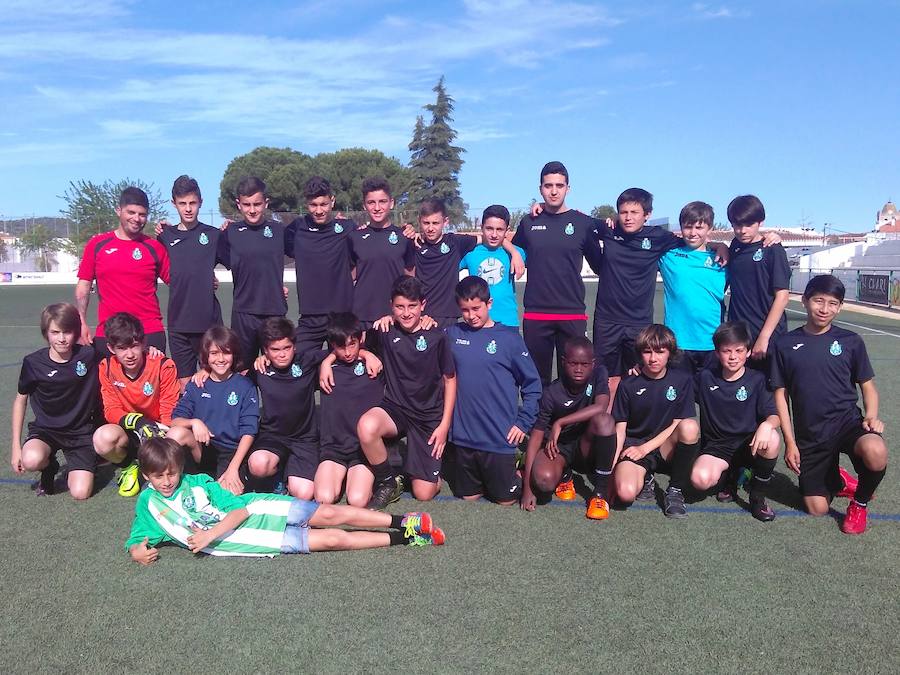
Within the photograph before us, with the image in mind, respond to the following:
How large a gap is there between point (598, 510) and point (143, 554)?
7.57ft

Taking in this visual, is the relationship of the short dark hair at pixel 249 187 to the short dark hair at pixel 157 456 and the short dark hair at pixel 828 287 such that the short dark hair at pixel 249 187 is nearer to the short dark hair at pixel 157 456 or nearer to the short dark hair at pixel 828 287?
the short dark hair at pixel 157 456

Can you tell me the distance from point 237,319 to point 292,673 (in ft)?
10.5

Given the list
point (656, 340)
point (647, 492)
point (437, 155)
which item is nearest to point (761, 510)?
point (647, 492)

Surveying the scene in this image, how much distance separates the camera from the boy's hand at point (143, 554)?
327cm

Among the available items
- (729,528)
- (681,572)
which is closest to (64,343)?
(681,572)

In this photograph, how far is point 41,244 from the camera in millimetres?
43875

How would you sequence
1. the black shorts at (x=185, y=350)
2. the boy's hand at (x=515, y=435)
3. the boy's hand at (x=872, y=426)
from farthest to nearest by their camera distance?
the black shorts at (x=185, y=350) → the boy's hand at (x=515, y=435) → the boy's hand at (x=872, y=426)

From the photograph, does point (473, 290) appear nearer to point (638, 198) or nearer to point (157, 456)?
point (638, 198)

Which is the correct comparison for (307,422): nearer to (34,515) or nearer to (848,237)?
(34,515)

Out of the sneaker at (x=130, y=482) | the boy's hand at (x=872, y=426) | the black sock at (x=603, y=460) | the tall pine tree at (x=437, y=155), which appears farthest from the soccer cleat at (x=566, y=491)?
the tall pine tree at (x=437, y=155)

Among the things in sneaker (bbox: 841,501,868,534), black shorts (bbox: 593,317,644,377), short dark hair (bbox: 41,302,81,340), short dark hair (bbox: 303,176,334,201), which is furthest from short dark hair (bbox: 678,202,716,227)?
short dark hair (bbox: 41,302,81,340)

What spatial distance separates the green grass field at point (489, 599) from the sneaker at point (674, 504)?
5 centimetres

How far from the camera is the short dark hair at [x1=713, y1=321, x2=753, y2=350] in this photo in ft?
13.4

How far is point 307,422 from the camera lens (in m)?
4.40
